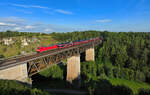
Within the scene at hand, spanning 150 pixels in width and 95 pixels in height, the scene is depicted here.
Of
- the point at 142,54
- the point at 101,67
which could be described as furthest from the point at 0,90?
the point at 142,54

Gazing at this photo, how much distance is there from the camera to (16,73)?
592 inches

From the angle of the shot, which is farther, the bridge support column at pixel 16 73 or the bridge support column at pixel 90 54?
the bridge support column at pixel 90 54

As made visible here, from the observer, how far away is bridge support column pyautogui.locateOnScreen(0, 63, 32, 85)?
45.2ft

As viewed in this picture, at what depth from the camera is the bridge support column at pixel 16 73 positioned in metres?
13.8

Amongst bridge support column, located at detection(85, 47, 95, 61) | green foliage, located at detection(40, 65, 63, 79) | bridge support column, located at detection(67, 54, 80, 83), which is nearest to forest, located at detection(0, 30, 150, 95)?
green foliage, located at detection(40, 65, 63, 79)

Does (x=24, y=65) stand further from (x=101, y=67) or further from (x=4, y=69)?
(x=101, y=67)

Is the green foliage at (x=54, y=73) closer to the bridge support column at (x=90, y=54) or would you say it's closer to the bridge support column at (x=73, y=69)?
the bridge support column at (x=73, y=69)

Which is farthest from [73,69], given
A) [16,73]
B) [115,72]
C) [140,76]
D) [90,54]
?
[140,76]

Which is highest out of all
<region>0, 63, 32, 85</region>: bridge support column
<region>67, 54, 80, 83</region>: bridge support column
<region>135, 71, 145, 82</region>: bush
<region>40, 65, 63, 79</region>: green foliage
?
<region>0, 63, 32, 85</region>: bridge support column

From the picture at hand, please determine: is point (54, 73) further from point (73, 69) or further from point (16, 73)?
point (16, 73)

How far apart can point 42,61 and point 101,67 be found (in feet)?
85.7

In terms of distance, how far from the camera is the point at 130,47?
→ 176 ft

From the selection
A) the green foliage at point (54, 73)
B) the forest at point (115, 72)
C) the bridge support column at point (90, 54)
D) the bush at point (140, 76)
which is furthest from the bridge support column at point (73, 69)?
the bush at point (140, 76)

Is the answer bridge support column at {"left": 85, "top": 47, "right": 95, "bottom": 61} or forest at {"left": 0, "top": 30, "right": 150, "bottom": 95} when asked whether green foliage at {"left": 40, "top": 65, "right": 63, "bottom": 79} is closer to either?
forest at {"left": 0, "top": 30, "right": 150, "bottom": 95}
